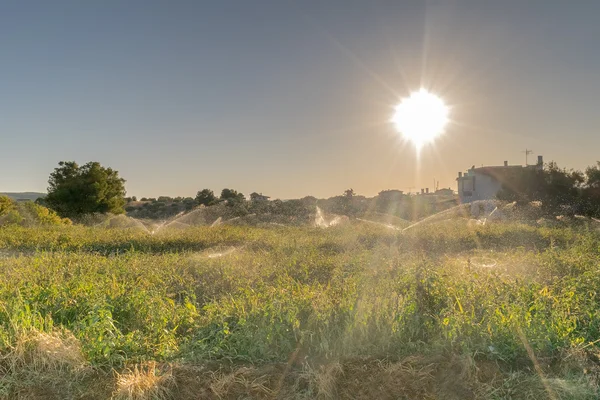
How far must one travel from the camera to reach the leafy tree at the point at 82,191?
27.5m

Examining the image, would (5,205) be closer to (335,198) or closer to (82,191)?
(82,191)

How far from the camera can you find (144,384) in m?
3.05

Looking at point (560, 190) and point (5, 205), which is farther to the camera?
point (560, 190)

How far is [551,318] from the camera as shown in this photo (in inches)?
151

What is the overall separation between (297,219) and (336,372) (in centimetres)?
1605

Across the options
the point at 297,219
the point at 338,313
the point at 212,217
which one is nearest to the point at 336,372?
the point at 338,313

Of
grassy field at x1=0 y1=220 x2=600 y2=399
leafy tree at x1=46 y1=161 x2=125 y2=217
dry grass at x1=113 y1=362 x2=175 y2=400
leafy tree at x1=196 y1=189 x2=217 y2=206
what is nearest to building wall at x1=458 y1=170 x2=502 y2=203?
leafy tree at x1=196 y1=189 x2=217 y2=206

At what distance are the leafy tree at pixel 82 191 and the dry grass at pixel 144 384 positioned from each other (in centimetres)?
2669

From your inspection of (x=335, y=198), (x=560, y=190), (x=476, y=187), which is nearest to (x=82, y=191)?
(x=335, y=198)

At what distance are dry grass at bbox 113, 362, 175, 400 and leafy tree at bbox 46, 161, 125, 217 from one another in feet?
87.6

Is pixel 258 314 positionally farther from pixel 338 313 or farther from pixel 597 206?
pixel 597 206

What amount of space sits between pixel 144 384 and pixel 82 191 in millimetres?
27693

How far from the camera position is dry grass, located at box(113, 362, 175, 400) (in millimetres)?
3000

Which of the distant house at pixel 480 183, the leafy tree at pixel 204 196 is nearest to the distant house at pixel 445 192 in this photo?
the distant house at pixel 480 183
